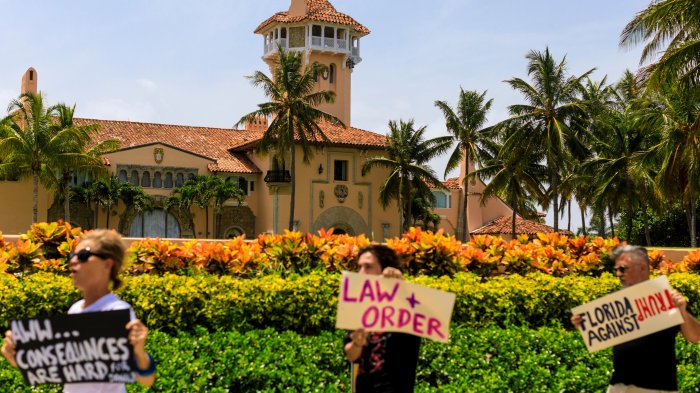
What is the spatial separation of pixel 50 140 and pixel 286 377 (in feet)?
110

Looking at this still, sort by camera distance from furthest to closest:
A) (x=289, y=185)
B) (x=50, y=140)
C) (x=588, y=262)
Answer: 1. (x=289, y=185)
2. (x=50, y=140)
3. (x=588, y=262)

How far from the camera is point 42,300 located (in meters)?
8.09

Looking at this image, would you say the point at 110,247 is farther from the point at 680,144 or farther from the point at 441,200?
the point at 441,200

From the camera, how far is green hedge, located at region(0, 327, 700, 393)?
6879 millimetres

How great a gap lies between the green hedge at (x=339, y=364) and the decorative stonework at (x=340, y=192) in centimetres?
3881

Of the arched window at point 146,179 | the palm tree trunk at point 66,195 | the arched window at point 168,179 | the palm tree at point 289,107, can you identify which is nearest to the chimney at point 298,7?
the palm tree at point 289,107

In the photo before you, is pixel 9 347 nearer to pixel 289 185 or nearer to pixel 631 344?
pixel 631 344

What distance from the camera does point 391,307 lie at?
4281mm

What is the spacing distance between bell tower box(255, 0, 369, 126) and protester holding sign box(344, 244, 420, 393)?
48.1 m

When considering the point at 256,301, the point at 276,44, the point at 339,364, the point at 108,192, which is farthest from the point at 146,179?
the point at 339,364

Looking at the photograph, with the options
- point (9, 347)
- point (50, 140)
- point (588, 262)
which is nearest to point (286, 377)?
point (9, 347)

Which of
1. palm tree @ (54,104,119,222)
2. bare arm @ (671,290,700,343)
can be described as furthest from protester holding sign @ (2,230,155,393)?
Result: palm tree @ (54,104,119,222)

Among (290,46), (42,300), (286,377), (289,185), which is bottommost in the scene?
(286,377)

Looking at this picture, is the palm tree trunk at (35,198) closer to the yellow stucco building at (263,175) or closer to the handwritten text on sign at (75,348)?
the yellow stucco building at (263,175)
